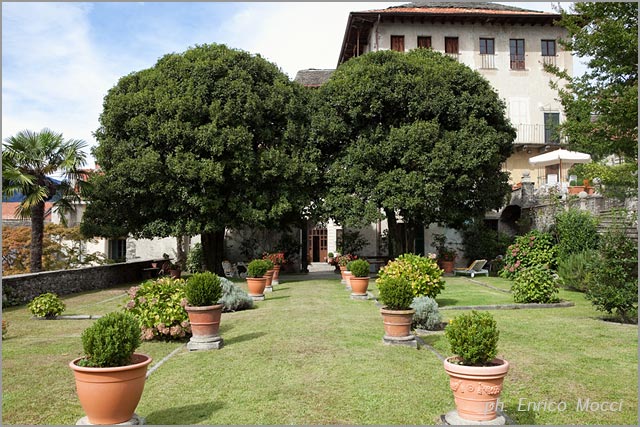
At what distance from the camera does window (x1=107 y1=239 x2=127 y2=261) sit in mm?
31312

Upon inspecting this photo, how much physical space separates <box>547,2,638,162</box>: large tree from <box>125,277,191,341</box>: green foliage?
412 inches

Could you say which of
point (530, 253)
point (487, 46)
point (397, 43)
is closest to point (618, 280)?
point (530, 253)

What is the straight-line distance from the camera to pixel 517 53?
3244cm

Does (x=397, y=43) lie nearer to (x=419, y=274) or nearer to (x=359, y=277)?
(x=359, y=277)

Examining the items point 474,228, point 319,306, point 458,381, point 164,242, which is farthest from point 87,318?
point 474,228

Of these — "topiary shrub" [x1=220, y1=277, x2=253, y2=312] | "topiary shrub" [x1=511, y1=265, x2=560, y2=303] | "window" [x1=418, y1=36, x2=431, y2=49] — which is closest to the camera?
"topiary shrub" [x1=511, y1=265, x2=560, y2=303]

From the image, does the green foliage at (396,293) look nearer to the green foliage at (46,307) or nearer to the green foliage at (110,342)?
the green foliage at (110,342)

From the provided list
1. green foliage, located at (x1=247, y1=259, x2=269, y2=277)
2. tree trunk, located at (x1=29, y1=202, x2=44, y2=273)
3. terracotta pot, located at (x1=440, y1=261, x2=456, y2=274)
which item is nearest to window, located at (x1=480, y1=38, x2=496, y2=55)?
terracotta pot, located at (x1=440, y1=261, x2=456, y2=274)

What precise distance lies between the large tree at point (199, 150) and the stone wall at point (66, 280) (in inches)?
75.6

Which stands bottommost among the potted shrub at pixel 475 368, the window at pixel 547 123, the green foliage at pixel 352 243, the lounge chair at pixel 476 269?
the lounge chair at pixel 476 269

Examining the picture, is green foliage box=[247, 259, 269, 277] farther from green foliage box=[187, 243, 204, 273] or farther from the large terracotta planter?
green foliage box=[187, 243, 204, 273]

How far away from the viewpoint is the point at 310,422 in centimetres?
555

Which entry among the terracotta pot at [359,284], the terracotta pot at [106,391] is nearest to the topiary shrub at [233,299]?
the terracotta pot at [359,284]

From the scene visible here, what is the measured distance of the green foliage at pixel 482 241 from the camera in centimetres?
2653
